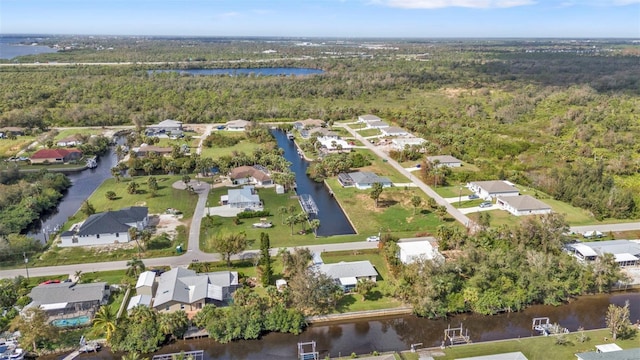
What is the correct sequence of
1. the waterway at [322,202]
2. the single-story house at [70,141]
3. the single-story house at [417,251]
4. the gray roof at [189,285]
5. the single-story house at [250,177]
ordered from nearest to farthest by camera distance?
the gray roof at [189,285] → the single-story house at [417,251] → the waterway at [322,202] → the single-story house at [250,177] → the single-story house at [70,141]

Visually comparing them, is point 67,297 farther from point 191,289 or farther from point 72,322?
point 191,289

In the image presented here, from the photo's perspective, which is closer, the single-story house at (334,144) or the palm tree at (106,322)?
the palm tree at (106,322)

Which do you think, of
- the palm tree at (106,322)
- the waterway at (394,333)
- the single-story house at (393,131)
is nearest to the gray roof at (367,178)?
the single-story house at (393,131)

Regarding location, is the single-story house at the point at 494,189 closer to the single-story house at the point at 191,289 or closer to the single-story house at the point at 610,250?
the single-story house at the point at 610,250

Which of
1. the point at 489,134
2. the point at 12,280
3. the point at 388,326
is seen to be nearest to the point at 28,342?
the point at 12,280

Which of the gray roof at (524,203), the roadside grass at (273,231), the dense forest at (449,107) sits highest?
the dense forest at (449,107)

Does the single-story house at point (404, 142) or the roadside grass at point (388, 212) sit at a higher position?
the single-story house at point (404, 142)

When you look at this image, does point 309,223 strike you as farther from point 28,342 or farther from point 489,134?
point 489,134
